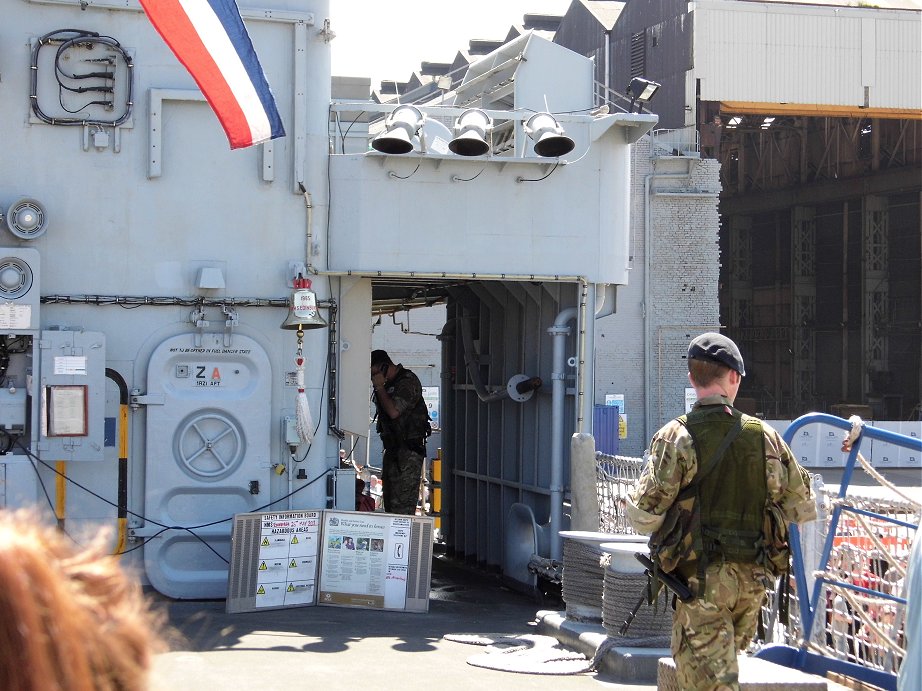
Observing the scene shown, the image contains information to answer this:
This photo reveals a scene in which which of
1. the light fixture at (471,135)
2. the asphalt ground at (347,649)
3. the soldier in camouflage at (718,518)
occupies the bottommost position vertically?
the asphalt ground at (347,649)

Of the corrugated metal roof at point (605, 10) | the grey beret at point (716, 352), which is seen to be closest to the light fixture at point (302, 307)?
the grey beret at point (716, 352)

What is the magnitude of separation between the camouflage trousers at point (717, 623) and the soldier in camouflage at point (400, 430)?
8.03m

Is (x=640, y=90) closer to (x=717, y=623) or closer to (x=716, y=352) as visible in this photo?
(x=716, y=352)

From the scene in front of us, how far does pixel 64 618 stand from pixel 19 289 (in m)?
8.94

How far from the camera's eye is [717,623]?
497 cm

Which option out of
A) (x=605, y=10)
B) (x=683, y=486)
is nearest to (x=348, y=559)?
(x=683, y=486)

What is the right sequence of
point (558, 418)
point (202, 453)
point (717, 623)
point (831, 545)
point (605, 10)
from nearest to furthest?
1. point (717, 623)
2. point (831, 545)
3. point (202, 453)
4. point (558, 418)
5. point (605, 10)

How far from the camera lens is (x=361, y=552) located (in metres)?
9.91

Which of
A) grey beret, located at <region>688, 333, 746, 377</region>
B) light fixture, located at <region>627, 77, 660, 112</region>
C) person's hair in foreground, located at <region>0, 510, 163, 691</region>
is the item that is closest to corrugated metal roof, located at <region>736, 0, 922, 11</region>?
light fixture, located at <region>627, 77, 660, 112</region>

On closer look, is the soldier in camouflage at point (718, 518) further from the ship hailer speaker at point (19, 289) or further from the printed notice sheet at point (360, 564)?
the ship hailer speaker at point (19, 289)

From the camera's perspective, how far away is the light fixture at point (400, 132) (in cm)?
996

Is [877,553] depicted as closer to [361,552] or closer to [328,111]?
[361,552]

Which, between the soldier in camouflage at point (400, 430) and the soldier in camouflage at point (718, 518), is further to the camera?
the soldier in camouflage at point (400, 430)

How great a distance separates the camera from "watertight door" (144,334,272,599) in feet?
33.3
